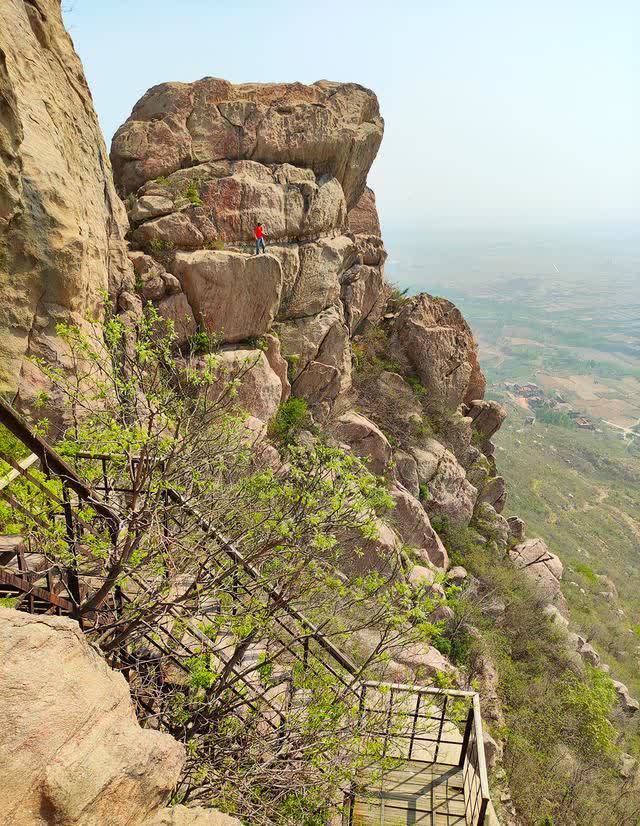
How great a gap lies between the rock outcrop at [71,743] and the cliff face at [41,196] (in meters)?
7.40

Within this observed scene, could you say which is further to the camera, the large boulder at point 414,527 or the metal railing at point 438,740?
the large boulder at point 414,527

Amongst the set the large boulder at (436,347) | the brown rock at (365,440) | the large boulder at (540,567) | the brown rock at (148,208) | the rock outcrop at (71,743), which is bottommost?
the large boulder at (540,567)

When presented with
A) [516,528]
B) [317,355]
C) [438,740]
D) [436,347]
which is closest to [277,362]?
[317,355]

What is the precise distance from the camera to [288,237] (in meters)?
18.7

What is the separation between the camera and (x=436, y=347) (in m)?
23.4

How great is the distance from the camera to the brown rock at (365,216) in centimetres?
2488

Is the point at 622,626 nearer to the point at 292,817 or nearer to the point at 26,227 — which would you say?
the point at 292,817

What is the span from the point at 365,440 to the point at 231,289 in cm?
788

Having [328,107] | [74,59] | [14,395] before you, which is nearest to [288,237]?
[328,107]

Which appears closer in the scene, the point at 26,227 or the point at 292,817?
the point at 292,817

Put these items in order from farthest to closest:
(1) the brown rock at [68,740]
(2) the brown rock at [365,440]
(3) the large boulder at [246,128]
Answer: (2) the brown rock at [365,440]
(3) the large boulder at [246,128]
(1) the brown rock at [68,740]

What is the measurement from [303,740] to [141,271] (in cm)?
1325

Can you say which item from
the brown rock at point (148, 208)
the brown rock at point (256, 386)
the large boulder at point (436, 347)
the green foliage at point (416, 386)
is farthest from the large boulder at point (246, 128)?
the green foliage at point (416, 386)

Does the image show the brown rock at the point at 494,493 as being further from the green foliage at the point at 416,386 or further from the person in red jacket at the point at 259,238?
the person in red jacket at the point at 259,238
